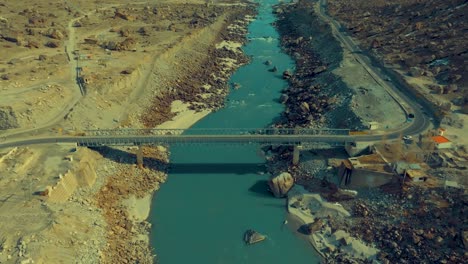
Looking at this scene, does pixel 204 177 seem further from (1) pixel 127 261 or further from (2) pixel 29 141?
(2) pixel 29 141

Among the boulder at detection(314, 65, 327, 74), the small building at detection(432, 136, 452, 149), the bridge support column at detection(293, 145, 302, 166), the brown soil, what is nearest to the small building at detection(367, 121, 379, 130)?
→ the small building at detection(432, 136, 452, 149)

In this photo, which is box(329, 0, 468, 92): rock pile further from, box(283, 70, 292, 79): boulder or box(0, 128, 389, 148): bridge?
box(0, 128, 389, 148): bridge

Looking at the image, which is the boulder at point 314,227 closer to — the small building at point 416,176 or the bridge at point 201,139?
the bridge at point 201,139

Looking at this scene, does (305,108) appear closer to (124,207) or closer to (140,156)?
(140,156)

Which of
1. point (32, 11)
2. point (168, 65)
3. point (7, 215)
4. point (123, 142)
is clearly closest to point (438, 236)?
point (123, 142)

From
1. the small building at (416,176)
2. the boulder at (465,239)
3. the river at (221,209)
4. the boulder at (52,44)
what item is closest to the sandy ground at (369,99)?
the small building at (416,176)
